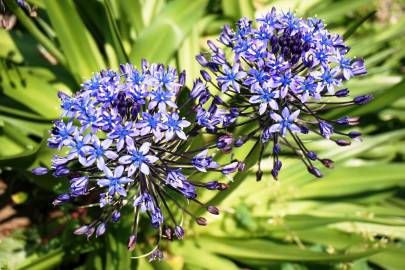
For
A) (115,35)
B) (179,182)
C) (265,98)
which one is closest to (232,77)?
(265,98)

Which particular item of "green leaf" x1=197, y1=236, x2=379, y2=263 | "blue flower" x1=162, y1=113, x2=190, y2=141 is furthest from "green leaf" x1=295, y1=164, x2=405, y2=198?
"blue flower" x1=162, y1=113, x2=190, y2=141

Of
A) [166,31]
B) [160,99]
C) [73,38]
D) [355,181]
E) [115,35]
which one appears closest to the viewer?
[160,99]

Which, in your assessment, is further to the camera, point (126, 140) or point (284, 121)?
point (284, 121)

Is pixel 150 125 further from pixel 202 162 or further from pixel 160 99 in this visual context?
pixel 202 162

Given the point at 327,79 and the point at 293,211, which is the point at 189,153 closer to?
the point at 327,79

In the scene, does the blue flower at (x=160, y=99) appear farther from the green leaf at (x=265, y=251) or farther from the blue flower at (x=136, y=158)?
the green leaf at (x=265, y=251)

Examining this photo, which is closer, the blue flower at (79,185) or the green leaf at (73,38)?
the blue flower at (79,185)

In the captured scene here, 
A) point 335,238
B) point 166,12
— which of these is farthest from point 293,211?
point 166,12

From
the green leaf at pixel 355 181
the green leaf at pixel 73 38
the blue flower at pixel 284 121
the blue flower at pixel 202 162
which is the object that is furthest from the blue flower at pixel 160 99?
the green leaf at pixel 355 181

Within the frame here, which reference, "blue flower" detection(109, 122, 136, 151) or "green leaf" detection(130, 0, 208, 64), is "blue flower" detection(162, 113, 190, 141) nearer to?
"blue flower" detection(109, 122, 136, 151)
